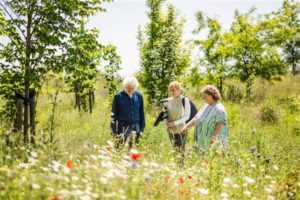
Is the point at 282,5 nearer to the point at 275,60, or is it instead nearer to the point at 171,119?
the point at 275,60

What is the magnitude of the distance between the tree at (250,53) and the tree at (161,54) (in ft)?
7.88

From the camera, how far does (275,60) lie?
17.8 meters

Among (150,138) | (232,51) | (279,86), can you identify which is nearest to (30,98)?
(150,138)

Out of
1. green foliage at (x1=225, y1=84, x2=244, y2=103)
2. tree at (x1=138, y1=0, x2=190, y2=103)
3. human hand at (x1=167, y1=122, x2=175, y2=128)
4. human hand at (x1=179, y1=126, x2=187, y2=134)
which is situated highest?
tree at (x1=138, y1=0, x2=190, y2=103)

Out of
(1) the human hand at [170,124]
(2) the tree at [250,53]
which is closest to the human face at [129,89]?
(1) the human hand at [170,124]

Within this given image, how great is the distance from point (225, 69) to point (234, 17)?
2.59 meters

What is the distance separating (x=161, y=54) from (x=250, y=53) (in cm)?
544

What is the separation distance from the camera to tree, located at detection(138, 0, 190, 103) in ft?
47.9

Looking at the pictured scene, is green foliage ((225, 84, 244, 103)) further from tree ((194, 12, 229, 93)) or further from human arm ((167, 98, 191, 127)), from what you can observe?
human arm ((167, 98, 191, 127))

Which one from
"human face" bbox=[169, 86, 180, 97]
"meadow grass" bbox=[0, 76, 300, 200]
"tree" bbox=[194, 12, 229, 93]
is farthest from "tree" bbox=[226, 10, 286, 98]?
"human face" bbox=[169, 86, 180, 97]

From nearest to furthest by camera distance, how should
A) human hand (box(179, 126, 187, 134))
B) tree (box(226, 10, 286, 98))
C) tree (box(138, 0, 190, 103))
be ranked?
human hand (box(179, 126, 187, 134)) < tree (box(138, 0, 190, 103)) < tree (box(226, 10, 286, 98))

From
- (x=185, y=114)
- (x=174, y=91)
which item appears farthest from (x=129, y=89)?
(x=185, y=114)

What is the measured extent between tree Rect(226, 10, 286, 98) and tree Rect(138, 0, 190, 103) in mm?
2401

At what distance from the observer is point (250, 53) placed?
1795 cm
